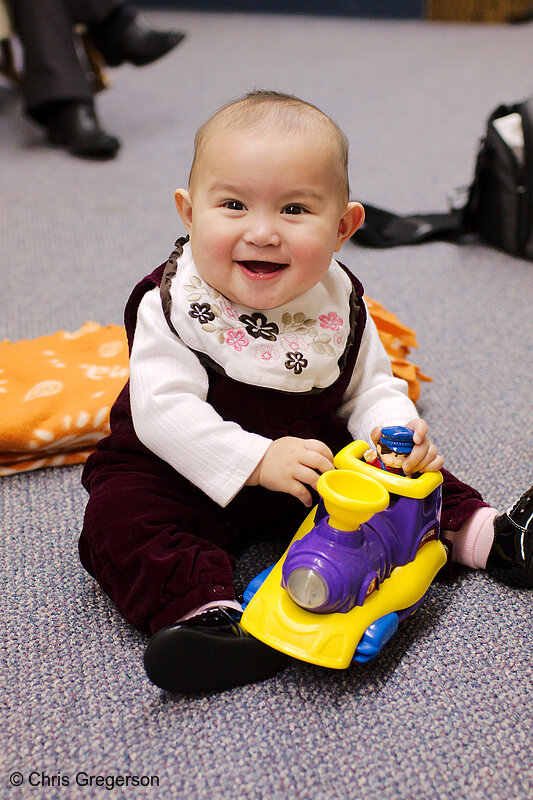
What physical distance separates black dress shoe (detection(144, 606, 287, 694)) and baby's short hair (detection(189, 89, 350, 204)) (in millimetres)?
405

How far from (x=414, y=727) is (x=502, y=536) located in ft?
0.72

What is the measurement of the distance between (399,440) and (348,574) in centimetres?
14

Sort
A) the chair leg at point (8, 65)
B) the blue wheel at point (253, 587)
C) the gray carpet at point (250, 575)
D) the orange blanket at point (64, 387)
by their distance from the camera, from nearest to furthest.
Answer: the gray carpet at point (250, 575), the blue wheel at point (253, 587), the orange blanket at point (64, 387), the chair leg at point (8, 65)

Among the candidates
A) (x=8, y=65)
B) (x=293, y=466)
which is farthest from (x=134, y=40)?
(x=293, y=466)

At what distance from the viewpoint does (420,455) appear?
2.31 feet

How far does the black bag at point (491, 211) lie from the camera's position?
150 cm

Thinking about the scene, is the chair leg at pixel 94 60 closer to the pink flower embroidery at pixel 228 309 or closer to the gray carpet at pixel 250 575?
the gray carpet at pixel 250 575

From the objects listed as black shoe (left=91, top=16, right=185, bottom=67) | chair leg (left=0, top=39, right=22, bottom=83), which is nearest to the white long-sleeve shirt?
black shoe (left=91, top=16, right=185, bottom=67)

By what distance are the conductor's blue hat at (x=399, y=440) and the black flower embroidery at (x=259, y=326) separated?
146mm

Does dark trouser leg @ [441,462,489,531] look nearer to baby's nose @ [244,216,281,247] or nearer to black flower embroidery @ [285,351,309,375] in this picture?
black flower embroidery @ [285,351,309,375]

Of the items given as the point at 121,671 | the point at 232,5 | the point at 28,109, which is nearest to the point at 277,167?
the point at 121,671

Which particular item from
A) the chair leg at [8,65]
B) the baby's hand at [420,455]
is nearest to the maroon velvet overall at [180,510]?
the baby's hand at [420,455]

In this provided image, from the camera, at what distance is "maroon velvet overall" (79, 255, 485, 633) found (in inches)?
26.8

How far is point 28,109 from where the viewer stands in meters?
2.14
